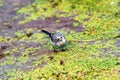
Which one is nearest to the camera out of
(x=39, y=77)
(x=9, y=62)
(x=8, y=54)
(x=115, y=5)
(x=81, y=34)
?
(x=39, y=77)

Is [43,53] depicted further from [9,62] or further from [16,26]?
[16,26]

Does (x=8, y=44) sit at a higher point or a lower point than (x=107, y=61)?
lower

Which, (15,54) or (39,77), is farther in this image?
(15,54)

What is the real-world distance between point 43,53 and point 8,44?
3.60 metres

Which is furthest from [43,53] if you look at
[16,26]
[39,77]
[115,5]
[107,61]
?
[115,5]

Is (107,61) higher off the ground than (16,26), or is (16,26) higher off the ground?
(107,61)

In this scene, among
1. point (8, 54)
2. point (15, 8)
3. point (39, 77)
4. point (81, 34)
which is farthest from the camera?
point (15, 8)

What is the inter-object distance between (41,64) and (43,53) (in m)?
1.50

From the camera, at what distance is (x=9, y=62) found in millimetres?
17641

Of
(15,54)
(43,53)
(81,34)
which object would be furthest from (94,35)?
(15,54)

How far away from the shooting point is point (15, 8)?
89.0ft

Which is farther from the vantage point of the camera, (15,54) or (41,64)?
(15,54)

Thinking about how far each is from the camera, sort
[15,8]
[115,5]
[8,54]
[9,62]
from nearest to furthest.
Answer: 1. [9,62]
2. [8,54]
3. [115,5]
4. [15,8]

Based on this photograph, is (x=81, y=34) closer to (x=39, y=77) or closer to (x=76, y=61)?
(x=76, y=61)
